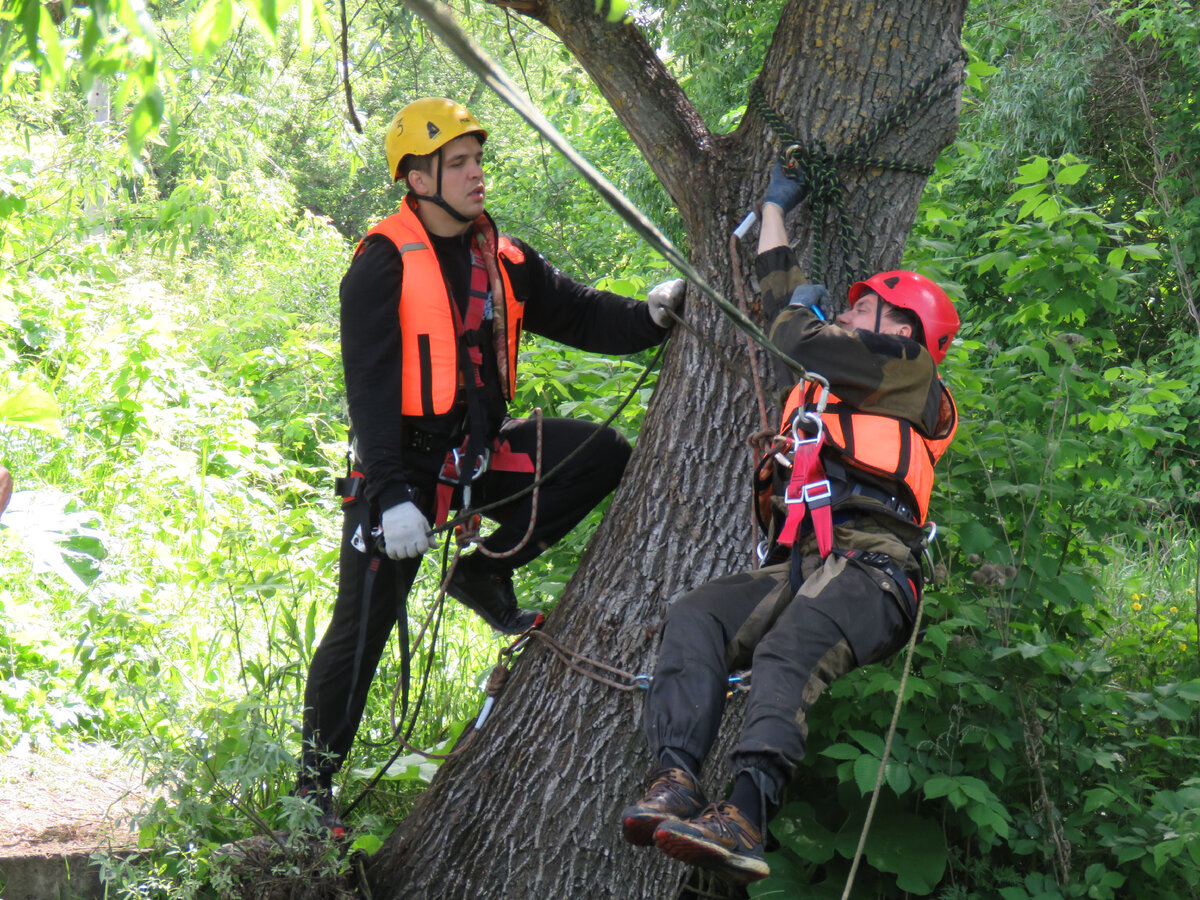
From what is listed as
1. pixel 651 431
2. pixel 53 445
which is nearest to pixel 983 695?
pixel 651 431

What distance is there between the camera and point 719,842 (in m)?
2.16

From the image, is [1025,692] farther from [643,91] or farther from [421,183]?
[421,183]

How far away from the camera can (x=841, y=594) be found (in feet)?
8.38

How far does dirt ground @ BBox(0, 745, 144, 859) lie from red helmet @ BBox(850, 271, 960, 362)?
9.03 ft

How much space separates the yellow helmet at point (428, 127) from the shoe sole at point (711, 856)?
218cm

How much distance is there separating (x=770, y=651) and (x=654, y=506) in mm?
741

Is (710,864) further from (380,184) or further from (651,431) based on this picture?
(380,184)

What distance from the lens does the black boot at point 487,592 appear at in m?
3.58

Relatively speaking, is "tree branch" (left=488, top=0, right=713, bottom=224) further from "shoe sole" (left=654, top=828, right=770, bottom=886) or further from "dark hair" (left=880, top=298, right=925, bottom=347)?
"shoe sole" (left=654, top=828, right=770, bottom=886)

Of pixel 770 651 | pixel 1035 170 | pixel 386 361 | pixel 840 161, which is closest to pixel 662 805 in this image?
pixel 770 651

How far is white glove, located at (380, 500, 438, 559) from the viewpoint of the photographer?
308 centimetres

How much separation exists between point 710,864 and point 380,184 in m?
25.6

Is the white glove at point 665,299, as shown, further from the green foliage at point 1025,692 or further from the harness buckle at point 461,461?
the green foliage at point 1025,692

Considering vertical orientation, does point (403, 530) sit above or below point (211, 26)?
below
